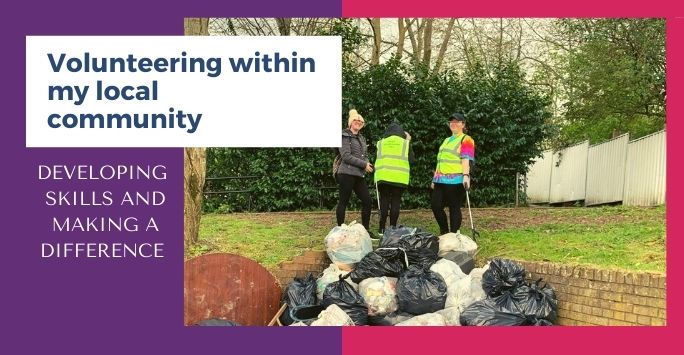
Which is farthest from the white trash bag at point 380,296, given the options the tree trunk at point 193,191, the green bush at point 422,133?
the tree trunk at point 193,191

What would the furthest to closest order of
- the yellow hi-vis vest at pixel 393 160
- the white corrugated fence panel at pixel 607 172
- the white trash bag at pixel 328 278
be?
the white corrugated fence panel at pixel 607 172 < the yellow hi-vis vest at pixel 393 160 < the white trash bag at pixel 328 278

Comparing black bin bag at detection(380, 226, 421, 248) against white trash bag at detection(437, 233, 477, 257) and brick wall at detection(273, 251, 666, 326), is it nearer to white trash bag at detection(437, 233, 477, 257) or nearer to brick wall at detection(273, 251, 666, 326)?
white trash bag at detection(437, 233, 477, 257)

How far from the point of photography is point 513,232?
9453 mm

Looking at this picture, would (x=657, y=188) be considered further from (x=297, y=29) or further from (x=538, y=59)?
(x=297, y=29)

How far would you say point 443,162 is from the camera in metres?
8.87

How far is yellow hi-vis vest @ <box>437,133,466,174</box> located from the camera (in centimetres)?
878

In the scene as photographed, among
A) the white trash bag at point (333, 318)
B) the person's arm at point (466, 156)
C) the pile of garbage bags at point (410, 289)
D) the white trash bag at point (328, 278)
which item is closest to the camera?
the white trash bag at point (333, 318)

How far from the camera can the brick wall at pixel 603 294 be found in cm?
666

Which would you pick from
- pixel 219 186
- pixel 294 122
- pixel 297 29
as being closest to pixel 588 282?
pixel 294 122

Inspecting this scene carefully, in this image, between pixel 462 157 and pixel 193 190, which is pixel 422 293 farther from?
pixel 193 190

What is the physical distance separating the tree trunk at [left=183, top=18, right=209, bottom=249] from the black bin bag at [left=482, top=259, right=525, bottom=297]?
320 centimetres

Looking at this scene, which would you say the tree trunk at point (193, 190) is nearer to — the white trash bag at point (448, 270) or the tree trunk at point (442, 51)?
the white trash bag at point (448, 270)

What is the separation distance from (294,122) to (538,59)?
14.6ft

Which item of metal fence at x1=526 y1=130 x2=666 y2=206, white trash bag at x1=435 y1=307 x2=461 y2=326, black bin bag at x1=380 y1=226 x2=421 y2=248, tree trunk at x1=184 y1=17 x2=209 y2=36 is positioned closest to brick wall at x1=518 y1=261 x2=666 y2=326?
white trash bag at x1=435 y1=307 x2=461 y2=326
